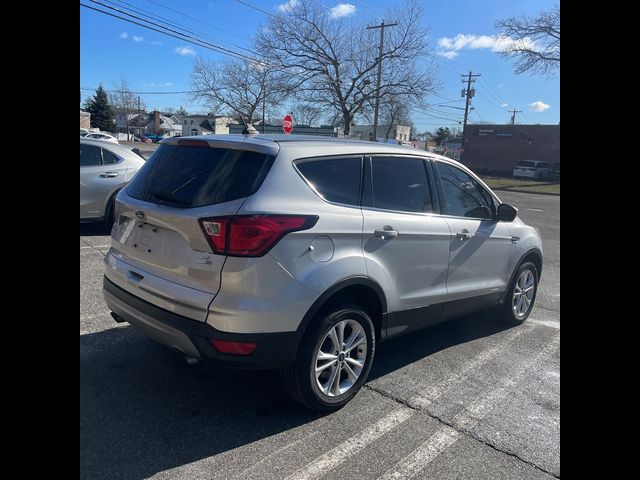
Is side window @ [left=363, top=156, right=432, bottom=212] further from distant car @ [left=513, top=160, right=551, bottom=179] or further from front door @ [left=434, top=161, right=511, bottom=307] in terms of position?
distant car @ [left=513, top=160, right=551, bottom=179]

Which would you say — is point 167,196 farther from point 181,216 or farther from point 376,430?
point 376,430

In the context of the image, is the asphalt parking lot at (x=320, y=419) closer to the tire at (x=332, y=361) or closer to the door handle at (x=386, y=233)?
the tire at (x=332, y=361)

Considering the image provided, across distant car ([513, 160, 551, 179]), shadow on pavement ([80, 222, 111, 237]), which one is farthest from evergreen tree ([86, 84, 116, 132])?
shadow on pavement ([80, 222, 111, 237])

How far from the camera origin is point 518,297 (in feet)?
17.3

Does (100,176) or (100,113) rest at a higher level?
(100,113)

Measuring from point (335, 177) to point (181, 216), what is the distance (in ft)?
3.48

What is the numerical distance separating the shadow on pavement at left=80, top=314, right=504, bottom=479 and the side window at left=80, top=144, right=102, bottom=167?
191 inches

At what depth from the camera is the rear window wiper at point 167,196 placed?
3.10 metres

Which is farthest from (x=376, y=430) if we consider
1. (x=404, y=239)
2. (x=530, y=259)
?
(x=530, y=259)

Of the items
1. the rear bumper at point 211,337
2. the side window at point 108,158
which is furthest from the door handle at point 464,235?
the side window at point 108,158

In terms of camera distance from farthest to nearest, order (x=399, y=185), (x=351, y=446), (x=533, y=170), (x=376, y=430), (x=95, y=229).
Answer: (x=533, y=170)
(x=95, y=229)
(x=399, y=185)
(x=376, y=430)
(x=351, y=446)

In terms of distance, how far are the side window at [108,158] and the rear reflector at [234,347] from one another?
6603 millimetres

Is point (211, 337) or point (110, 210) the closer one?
point (211, 337)

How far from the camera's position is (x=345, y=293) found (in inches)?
131
